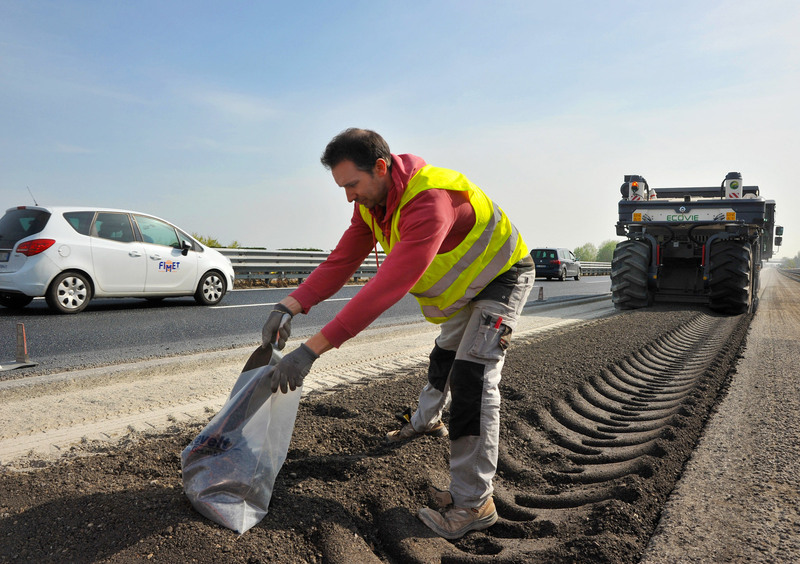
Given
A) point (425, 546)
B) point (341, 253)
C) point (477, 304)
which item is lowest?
point (425, 546)

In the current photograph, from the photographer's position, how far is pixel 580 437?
3584 millimetres

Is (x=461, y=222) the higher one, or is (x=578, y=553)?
(x=461, y=222)

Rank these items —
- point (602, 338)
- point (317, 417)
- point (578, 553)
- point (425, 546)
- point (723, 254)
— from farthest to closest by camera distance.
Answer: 1. point (723, 254)
2. point (602, 338)
3. point (317, 417)
4. point (425, 546)
5. point (578, 553)

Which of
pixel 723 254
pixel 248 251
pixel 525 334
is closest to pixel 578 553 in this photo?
pixel 525 334

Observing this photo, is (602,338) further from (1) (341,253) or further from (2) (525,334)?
(1) (341,253)

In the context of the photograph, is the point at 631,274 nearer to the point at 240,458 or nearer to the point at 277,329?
the point at 277,329

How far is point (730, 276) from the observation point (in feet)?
32.5

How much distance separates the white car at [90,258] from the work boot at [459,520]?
7238mm

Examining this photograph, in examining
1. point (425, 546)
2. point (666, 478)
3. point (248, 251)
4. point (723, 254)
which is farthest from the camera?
point (248, 251)

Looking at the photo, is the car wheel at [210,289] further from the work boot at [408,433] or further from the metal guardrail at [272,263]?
the work boot at [408,433]

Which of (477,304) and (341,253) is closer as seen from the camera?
(477,304)

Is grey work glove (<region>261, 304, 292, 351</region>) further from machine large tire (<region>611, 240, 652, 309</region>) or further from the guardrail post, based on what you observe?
machine large tire (<region>611, 240, 652, 309</region>)

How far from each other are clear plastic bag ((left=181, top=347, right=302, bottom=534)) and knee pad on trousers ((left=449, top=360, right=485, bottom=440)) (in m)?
0.74

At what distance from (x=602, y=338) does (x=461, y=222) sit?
4887 millimetres
